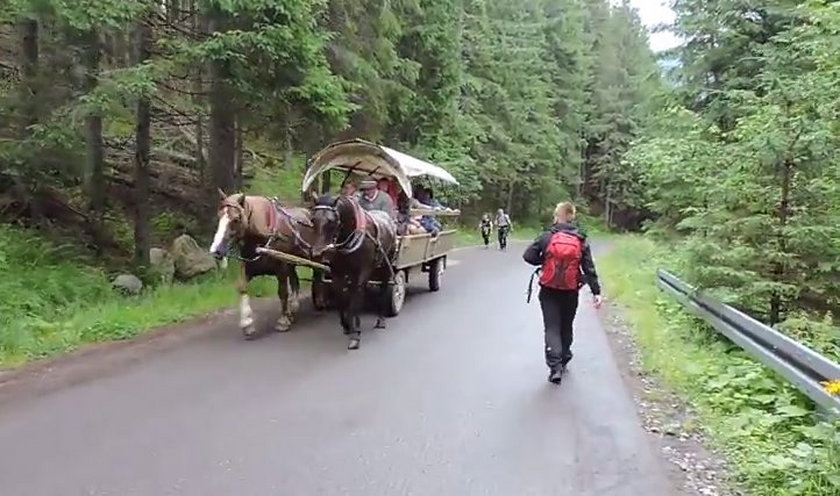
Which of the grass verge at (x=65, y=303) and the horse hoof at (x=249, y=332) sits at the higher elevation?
the grass verge at (x=65, y=303)

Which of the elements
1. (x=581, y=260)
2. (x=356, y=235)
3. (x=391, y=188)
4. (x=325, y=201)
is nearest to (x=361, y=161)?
(x=391, y=188)

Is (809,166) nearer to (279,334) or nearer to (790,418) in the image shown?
(790,418)

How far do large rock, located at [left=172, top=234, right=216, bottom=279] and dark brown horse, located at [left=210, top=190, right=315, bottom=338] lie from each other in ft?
9.68

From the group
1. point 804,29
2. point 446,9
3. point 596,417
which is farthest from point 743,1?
point 596,417

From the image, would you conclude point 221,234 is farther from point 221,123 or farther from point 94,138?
point 221,123

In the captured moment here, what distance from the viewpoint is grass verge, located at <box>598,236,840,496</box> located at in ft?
16.1

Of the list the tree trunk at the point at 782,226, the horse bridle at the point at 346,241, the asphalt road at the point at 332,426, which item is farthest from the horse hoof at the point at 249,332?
the tree trunk at the point at 782,226

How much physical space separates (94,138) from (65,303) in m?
3.03

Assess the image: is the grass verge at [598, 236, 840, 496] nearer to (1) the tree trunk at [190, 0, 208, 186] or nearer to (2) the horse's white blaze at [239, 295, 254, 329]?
(2) the horse's white blaze at [239, 295, 254, 329]

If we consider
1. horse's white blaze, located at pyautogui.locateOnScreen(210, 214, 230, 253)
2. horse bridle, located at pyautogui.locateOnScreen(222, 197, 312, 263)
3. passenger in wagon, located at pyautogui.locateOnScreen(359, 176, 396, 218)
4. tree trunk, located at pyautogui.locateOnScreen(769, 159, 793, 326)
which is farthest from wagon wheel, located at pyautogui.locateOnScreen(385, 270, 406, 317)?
tree trunk, located at pyautogui.locateOnScreen(769, 159, 793, 326)

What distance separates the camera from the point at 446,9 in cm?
2038

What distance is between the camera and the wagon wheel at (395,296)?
1177 cm

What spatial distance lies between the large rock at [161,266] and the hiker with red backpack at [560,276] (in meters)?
6.87

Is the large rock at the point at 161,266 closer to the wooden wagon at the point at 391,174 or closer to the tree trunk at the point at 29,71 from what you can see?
the wooden wagon at the point at 391,174
